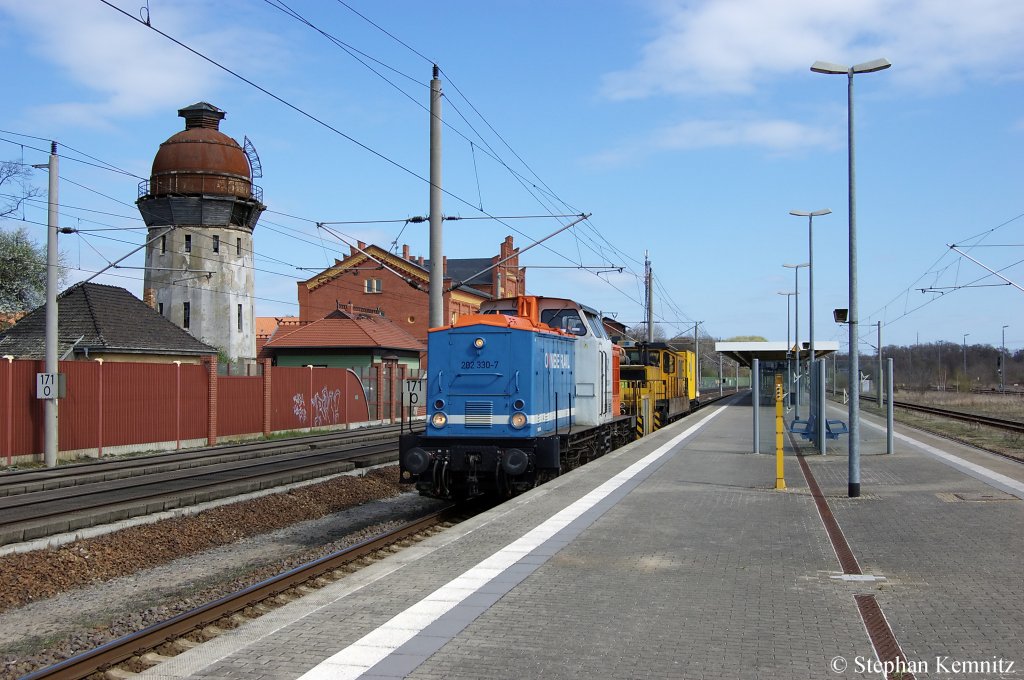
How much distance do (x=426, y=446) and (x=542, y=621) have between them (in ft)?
23.9

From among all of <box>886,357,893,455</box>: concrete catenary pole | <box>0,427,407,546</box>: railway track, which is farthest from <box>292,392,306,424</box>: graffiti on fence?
<box>886,357,893,455</box>: concrete catenary pole

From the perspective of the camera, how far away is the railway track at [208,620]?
248 inches

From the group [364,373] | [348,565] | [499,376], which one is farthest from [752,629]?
[364,373]

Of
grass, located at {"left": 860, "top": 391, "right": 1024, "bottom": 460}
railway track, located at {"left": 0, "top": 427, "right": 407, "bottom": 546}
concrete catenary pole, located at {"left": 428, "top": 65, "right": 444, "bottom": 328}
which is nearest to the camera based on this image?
railway track, located at {"left": 0, "top": 427, "right": 407, "bottom": 546}

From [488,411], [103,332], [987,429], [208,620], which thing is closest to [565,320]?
[488,411]

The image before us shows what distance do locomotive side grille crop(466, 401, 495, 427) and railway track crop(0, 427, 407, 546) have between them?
453 centimetres

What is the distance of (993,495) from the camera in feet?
41.5

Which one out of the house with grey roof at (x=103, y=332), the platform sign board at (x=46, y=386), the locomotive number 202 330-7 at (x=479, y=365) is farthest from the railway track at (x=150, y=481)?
the house with grey roof at (x=103, y=332)

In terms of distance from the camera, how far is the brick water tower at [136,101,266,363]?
47.5 meters

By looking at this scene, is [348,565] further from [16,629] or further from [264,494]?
[264,494]

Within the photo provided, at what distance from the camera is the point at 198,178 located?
155 ft

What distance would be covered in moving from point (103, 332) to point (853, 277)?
27105mm

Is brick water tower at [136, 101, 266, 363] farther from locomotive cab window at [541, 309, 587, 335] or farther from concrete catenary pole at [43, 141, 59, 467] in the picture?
locomotive cab window at [541, 309, 587, 335]

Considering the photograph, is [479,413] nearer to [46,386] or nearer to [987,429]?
[46,386]
